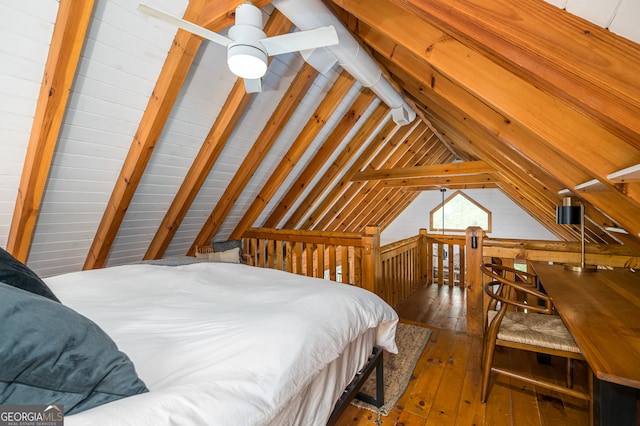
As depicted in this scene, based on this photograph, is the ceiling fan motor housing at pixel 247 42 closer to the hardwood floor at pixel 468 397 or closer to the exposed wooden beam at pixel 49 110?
the exposed wooden beam at pixel 49 110

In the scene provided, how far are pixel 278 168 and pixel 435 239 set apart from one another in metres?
2.63

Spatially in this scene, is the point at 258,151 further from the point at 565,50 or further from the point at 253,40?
the point at 565,50

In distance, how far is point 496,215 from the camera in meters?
6.81

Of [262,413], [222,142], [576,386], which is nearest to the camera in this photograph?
[262,413]

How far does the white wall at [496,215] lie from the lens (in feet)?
21.3

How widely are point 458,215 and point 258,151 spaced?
5.97 metres

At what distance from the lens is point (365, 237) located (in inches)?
111

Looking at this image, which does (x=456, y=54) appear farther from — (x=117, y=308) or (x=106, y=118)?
(x=106, y=118)

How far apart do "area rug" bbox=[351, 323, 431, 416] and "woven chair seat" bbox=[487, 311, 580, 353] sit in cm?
74

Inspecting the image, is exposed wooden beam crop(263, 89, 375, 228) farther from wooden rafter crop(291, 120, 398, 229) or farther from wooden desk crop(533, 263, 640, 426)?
wooden desk crop(533, 263, 640, 426)

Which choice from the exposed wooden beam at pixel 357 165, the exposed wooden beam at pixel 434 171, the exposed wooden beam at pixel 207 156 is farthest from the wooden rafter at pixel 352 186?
the exposed wooden beam at pixel 207 156

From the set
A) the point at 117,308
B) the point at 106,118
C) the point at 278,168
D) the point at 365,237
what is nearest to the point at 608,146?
the point at 365,237

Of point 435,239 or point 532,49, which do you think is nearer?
point 532,49

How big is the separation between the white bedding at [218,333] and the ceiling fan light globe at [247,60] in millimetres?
1211
